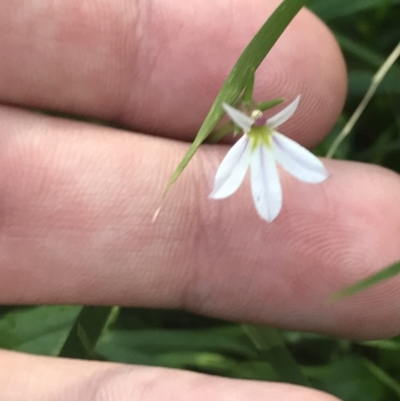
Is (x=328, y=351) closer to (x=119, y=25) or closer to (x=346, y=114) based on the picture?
(x=346, y=114)

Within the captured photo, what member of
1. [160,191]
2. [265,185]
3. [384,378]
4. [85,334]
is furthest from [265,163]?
[384,378]

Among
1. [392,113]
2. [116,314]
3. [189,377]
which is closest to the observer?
[189,377]

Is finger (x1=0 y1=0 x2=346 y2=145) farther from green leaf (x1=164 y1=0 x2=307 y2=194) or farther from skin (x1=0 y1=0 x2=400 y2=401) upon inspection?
green leaf (x1=164 y1=0 x2=307 y2=194)

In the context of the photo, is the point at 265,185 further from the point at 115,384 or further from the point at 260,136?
the point at 115,384

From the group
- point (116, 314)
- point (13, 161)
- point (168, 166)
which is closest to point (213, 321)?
point (116, 314)

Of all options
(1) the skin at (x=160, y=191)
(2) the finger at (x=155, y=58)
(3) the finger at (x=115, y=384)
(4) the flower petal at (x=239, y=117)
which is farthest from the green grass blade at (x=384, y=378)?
(4) the flower petal at (x=239, y=117)

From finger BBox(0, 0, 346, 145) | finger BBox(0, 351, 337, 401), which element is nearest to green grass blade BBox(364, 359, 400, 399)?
finger BBox(0, 351, 337, 401)

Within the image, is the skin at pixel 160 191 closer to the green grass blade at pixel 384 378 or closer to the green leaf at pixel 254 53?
the green grass blade at pixel 384 378
